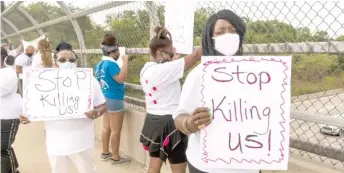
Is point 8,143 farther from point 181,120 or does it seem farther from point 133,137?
point 181,120

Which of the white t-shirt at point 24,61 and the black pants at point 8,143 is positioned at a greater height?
the white t-shirt at point 24,61

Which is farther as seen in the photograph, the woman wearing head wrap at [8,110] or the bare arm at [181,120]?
the woman wearing head wrap at [8,110]

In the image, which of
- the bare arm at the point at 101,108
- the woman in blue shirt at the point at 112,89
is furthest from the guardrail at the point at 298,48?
the woman in blue shirt at the point at 112,89

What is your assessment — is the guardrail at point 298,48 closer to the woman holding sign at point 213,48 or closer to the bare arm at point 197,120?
the woman holding sign at point 213,48

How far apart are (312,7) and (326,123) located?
2.51 ft

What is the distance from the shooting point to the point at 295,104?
2.70 metres

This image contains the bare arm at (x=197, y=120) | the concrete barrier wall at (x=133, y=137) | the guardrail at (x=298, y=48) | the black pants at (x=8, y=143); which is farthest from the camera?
the concrete barrier wall at (x=133, y=137)

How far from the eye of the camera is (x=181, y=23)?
3299 mm

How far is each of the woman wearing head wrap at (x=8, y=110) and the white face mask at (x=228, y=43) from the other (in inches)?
107

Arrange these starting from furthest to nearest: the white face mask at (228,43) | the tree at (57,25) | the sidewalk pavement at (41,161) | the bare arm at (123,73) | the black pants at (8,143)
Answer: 1. the tree at (57,25)
2. the bare arm at (123,73)
3. the black pants at (8,143)
4. the sidewalk pavement at (41,161)
5. the white face mask at (228,43)

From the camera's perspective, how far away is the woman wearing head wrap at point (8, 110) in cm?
377

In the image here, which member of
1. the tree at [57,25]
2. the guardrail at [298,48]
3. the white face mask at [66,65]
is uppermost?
the tree at [57,25]

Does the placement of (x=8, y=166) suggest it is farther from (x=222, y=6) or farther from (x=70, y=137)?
(x=222, y=6)

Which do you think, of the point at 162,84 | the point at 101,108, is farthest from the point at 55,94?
the point at 162,84
